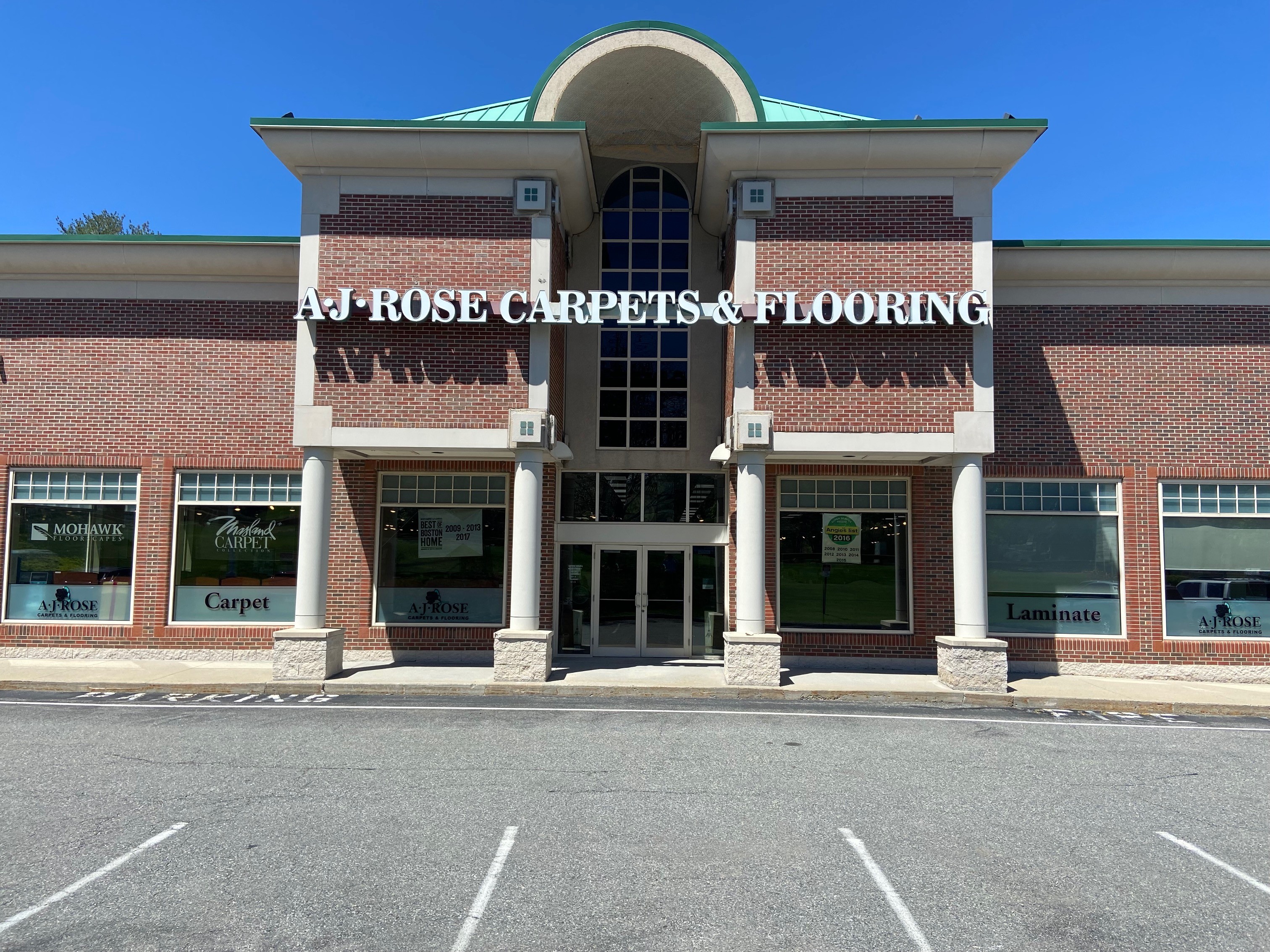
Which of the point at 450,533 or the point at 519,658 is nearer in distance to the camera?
the point at 519,658

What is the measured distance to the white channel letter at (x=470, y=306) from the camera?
13523 mm

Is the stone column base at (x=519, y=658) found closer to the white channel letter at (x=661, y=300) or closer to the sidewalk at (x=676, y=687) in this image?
the sidewalk at (x=676, y=687)

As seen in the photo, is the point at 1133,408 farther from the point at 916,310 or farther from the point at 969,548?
the point at 916,310

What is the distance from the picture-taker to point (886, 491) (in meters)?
Result: 15.7

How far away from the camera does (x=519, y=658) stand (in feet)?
43.1

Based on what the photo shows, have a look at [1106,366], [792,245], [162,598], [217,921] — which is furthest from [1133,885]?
[162,598]

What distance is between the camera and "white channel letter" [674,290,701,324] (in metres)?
13.7

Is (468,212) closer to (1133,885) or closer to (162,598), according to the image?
(162,598)

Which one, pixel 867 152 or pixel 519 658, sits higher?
pixel 867 152

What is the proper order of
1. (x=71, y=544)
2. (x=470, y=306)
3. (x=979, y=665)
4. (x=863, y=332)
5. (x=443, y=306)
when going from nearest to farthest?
(x=979, y=665) < (x=443, y=306) < (x=470, y=306) < (x=863, y=332) < (x=71, y=544)

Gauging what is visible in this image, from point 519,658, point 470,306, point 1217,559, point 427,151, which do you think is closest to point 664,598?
point 519,658

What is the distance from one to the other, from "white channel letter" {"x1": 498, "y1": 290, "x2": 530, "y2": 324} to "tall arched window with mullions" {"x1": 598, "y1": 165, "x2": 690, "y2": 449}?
332cm

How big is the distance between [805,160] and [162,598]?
13.9 meters

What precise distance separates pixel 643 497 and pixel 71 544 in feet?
35.6
